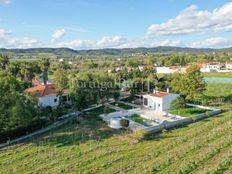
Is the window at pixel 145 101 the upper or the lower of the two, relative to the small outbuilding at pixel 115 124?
upper

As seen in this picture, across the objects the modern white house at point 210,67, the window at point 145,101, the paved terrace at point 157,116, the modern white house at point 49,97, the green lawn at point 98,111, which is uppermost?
the modern white house at point 210,67

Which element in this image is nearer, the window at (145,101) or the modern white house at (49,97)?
the modern white house at (49,97)

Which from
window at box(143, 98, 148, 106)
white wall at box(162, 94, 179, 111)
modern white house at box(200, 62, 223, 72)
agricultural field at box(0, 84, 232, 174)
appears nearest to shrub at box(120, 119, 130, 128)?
agricultural field at box(0, 84, 232, 174)

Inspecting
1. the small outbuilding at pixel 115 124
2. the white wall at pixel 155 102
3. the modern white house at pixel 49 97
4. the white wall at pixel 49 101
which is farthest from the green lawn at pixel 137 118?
the white wall at pixel 49 101

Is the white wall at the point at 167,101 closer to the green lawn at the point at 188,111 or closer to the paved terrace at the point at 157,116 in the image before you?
the green lawn at the point at 188,111

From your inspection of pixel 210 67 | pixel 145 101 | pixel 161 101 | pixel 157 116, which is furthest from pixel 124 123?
pixel 210 67

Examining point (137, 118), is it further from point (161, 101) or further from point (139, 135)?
point (139, 135)

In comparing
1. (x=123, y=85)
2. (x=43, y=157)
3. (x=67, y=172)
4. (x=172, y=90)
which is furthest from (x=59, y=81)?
(x=67, y=172)

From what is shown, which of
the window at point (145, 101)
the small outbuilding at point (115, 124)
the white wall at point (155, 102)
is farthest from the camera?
the window at point (145, 101)
